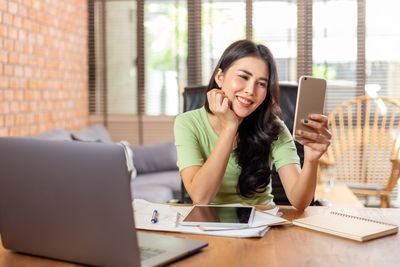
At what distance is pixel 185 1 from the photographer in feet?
13.9

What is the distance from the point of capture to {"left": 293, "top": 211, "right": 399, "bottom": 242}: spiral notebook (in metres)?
1.07

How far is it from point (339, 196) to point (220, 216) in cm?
177

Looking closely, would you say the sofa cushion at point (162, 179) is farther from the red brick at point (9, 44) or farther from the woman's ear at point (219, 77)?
the woman's ear at point (219, 77)

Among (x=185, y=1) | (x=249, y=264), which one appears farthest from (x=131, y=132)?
(x=249, y=264)

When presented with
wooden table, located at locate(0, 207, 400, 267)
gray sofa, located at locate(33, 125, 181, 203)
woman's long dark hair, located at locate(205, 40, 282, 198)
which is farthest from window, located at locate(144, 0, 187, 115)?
wooden table, located at locate(0, 207, 400, 267)

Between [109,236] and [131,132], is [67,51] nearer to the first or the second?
[131,132]

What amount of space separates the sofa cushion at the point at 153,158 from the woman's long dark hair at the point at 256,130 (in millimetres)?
2114

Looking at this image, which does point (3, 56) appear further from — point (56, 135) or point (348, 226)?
point (348, 226)

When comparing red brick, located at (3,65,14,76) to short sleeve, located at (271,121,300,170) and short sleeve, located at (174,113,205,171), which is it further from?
short sleeve, located at (271,121,300,170)

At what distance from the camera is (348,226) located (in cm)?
114

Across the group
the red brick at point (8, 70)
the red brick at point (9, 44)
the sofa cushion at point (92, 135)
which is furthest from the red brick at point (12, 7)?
the sofa cushion at point (92, 135)

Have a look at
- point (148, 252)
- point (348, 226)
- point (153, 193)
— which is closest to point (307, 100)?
point (348, 226)

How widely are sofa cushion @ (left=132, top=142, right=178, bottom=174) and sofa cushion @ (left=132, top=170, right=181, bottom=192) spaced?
49mm

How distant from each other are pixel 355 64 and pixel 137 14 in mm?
1976
